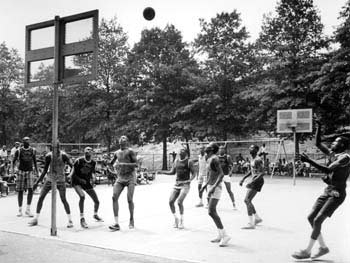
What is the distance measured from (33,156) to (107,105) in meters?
28.9

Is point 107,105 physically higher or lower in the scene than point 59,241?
higher

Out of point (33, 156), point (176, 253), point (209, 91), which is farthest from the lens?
point (209, 91)

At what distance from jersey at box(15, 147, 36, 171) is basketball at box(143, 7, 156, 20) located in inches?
218

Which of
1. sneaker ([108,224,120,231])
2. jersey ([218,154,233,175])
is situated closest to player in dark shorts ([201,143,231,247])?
sneaker ([108,224,120,231])

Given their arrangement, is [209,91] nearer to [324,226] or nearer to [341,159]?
[324,226]

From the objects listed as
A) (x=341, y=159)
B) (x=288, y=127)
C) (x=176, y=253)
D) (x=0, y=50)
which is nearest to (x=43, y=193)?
(x=176, y=253)

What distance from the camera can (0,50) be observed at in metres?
45.1

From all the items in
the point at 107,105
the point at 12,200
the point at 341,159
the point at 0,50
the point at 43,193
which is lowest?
the point at 12,200

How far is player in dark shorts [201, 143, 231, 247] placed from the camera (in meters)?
7.99

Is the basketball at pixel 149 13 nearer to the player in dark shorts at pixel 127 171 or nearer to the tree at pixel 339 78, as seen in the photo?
the player in dark shorts at pixel 127 171

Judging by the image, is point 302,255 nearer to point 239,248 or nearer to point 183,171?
point 239,248

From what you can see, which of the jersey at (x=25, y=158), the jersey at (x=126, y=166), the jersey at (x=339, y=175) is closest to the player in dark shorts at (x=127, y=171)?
the jersey at (x=126, y=166)

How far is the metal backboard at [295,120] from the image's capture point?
26.7m

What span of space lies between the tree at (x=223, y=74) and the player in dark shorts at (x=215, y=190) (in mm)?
27077
